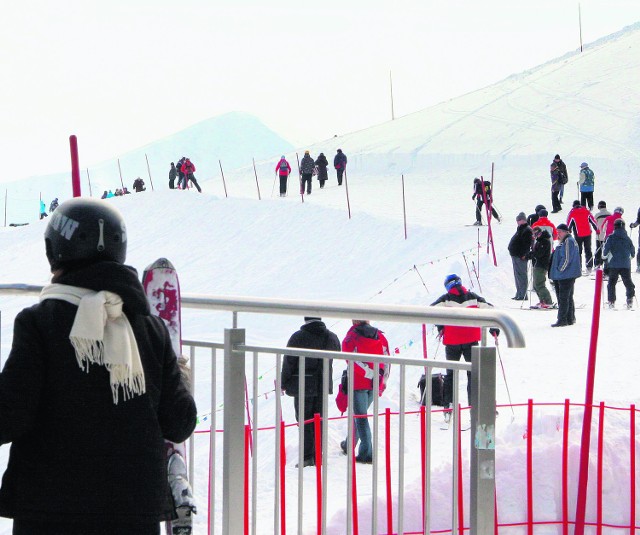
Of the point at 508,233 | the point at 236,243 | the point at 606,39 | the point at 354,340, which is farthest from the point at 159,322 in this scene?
the point at 606,39

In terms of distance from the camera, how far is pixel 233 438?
3.78 metres

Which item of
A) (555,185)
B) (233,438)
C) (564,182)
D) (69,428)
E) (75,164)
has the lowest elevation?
(233,438)

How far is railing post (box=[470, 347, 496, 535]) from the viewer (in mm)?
3209

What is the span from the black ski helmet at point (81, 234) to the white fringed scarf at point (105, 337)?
10 cm

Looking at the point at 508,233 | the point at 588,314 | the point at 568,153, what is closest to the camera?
the point at 588,314

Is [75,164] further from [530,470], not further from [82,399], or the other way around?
[530,470]

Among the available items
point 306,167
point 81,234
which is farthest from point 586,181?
point 81,234

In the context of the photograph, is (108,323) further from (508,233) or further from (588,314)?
(508,233)

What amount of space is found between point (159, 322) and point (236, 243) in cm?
2819

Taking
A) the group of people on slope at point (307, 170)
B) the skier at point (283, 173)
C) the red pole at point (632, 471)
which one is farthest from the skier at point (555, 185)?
the red pole at point (632, 471)

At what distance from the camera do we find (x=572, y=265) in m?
14.6

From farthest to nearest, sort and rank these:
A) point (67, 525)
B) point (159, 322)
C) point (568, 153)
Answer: point (568, 153) → point (159, 322) → point (67, 525)

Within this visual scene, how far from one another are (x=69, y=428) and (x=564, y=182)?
28108mm

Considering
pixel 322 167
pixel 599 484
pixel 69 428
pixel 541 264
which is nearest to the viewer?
pixel 69 428
